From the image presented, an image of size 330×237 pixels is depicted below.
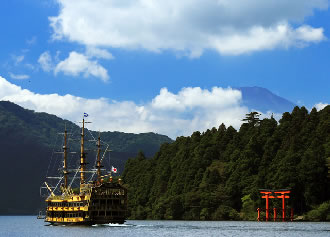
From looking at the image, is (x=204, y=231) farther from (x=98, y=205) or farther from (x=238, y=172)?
(x=238, y=172)

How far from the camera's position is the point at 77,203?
116 metres

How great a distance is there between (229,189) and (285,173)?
18066mm

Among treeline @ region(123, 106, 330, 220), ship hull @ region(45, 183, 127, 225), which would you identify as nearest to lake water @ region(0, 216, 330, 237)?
ship hull @ region(45, 183, 127, 225)

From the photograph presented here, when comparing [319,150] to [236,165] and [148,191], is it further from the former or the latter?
[148,191]

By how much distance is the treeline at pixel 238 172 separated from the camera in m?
133

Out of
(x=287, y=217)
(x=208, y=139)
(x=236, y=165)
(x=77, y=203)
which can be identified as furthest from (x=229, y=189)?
(x=77, y=203)

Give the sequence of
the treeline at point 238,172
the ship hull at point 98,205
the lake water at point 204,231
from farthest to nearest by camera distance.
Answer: the treeline at point 238,172 → the ship hull at point 98,205 → the lake water at point 204,231

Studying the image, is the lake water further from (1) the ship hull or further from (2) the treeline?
(2) the treeline

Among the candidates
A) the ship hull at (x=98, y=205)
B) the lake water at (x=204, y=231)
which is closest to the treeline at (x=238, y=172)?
the lake water at (x=204, y=231)

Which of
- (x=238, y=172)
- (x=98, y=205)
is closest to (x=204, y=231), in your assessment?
(x=98, y=205)

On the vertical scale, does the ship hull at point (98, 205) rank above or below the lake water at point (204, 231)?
above

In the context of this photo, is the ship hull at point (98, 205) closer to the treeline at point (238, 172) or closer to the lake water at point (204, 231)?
the lake water at point (204, 231)

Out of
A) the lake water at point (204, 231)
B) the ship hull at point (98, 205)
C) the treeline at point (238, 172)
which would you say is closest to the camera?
the lake water at point (204, 231)

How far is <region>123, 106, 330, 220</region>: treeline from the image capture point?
132625 millimetres
